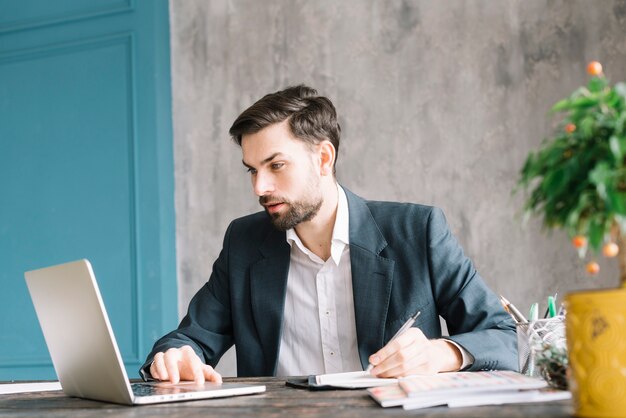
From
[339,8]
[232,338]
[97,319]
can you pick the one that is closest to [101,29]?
[339,8]

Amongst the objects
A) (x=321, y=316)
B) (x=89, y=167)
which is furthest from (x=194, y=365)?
(x=89, y=167)

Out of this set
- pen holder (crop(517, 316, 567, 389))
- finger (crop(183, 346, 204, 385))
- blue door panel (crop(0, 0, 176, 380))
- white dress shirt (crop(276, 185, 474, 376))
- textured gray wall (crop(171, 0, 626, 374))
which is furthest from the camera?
blue door panel (crop(0, 0, 176, 380))

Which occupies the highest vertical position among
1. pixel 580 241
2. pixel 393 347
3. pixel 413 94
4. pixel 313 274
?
pixel 413 94

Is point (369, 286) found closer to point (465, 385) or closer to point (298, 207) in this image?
point (298, 207)

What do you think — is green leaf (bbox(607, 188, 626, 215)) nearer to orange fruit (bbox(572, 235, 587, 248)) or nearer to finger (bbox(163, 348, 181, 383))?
orange fruit (bbox(572, 235, 587, 248))

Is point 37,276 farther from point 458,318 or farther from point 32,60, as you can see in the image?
point 32,60

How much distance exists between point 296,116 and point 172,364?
3.06ft

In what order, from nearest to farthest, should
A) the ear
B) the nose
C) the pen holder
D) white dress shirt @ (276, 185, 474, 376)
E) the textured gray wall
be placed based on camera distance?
the pen holder
white dress shirt @ (276, 185, 474, 376)
the nose
the ear
the textured gray wall

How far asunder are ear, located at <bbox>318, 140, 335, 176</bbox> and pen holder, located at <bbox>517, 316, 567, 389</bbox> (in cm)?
105

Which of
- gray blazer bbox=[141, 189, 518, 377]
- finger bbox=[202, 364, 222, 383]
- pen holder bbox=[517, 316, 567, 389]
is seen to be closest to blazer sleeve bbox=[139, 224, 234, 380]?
gray blazer bbox=[141, 189, 518, 377]

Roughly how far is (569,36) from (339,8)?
961mm

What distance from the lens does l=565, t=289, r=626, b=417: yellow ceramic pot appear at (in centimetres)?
88

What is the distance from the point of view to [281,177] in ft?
7.29

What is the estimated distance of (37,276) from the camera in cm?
143
